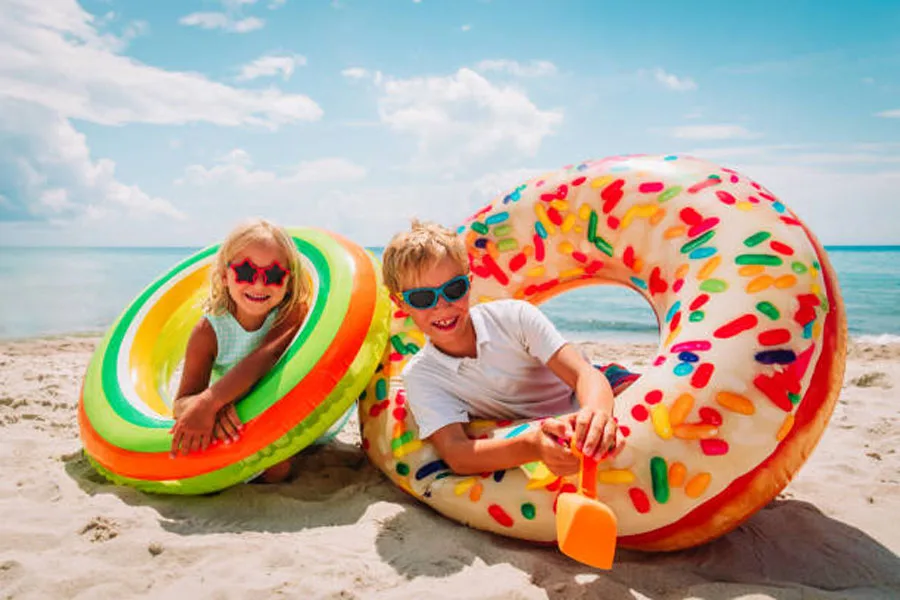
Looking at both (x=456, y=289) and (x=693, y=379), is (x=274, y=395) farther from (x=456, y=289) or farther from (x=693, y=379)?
(x=693, y=379)

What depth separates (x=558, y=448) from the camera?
6.60ft

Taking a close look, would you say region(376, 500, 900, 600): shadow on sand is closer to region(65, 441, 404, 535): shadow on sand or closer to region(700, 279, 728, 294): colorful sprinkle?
region(65, 441, 404, 535): shadow on sand

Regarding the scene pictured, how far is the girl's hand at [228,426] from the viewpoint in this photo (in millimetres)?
2711

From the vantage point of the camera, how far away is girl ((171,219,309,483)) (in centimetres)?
275

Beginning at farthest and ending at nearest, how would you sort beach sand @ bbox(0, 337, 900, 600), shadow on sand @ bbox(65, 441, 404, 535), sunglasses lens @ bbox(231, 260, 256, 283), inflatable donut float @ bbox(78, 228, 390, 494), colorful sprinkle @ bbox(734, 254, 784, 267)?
sunglasses lens @ bbox(231, 260, 256, 283) → inflatable donut float @ bbox(78, 228, 390, 494) → shadow on sand @ bbox(65, 441, 404, 535) → colorful sprinkle @ bbox(734, 254, 784, 267) → beach sand @ bbox(0, 337, 900, 600)

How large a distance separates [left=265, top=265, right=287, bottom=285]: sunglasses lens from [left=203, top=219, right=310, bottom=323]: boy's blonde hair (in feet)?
0.18

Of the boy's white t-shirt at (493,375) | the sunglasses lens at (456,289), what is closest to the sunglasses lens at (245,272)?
the boy's white t-shirt at (493,375)

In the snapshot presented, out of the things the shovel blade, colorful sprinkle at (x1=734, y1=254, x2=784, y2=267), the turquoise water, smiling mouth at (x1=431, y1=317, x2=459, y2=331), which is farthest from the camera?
the turquoise water

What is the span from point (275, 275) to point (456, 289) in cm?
97

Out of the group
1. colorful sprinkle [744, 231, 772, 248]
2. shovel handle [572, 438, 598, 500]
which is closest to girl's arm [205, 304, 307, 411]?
shovel handle [572, 438, 598, 500]

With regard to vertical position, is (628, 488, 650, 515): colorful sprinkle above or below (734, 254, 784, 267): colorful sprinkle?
below

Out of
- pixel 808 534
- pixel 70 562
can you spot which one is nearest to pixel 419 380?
pixel 70 562

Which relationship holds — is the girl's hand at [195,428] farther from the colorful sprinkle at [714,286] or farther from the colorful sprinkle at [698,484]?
the colorful sprinkle at [714,286]

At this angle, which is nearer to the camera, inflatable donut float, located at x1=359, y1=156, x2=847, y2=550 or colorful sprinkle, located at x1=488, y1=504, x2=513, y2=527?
inflatable donut float, located at x1=359, y1=156, x2=847, y2=550
